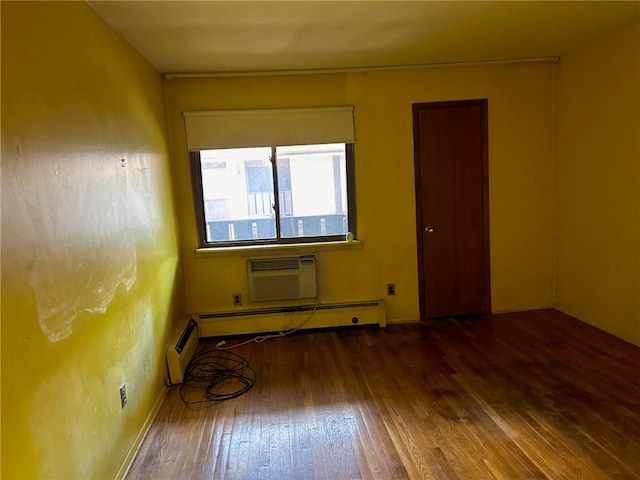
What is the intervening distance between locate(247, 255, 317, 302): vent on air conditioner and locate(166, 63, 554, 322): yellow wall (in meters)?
0.13

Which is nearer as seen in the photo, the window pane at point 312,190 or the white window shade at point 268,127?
the white window shade at point 268,127

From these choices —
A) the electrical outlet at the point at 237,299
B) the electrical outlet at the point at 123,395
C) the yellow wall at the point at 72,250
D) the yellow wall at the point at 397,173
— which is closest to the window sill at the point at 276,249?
the yellow wall at the point at 397,173

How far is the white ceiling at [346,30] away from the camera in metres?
2.45

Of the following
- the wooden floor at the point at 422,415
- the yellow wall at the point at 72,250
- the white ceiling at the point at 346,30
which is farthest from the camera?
the white ceiling at the point at 346,30

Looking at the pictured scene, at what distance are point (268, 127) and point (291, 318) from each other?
1.77m

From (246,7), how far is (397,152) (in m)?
2.02

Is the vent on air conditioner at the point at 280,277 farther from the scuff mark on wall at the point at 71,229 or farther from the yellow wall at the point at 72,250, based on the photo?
the scuff mark on wall at the point at 71,229

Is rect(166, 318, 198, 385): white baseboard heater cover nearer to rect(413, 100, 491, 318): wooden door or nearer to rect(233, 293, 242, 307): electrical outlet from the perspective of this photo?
rect(233, 293, 242, 307): electrical outlet

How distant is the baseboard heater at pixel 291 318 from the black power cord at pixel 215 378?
33cm

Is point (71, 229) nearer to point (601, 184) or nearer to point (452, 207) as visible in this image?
point (452, 207)

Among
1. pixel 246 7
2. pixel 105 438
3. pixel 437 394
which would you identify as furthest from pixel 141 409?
pixel 246 7

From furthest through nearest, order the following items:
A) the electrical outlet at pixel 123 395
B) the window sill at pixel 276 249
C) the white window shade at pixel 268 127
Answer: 1. the window sill at pixel 276 249
2. the white window shade at pixel 268 127
3. the electrical outlet at pixel 123 395

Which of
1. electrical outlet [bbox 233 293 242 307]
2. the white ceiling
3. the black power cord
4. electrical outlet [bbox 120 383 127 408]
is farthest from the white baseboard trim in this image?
the white ceiling

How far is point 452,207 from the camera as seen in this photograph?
407 centimetres
